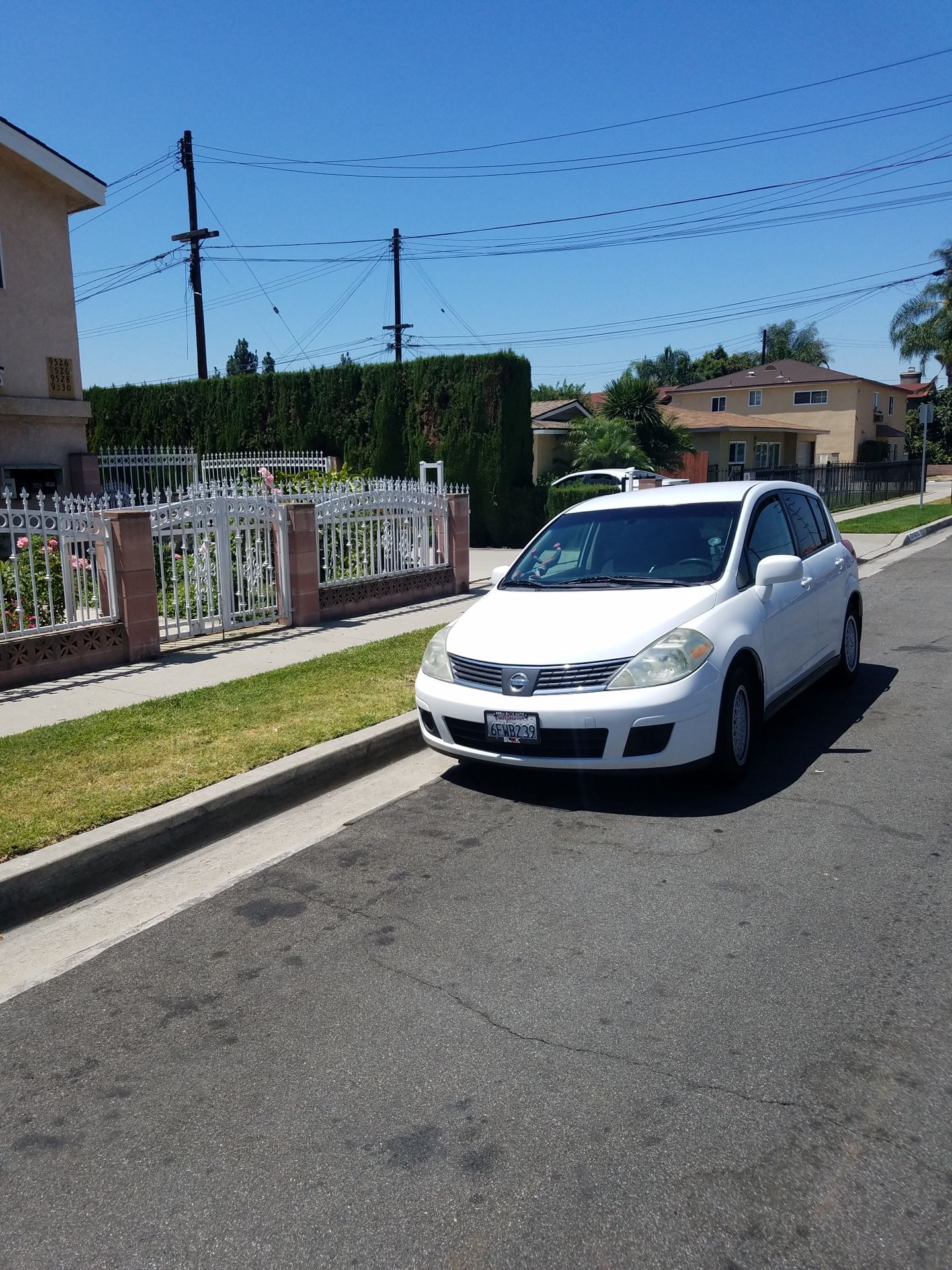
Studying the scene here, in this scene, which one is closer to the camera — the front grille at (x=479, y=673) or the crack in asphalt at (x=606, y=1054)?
the crack in asphalt at (x=606, y=1054)

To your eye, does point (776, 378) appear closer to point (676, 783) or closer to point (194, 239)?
point (194, 239)

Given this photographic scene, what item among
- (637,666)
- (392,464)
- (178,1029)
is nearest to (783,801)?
(637,666)

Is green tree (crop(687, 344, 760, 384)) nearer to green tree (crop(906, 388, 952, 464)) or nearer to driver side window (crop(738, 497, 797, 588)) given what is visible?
green tree (crop(906, 388, 952, 464))

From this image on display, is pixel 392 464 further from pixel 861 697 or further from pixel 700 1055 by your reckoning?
pixel 700 1055

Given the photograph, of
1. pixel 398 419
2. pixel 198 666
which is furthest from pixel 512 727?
pixel 398 419

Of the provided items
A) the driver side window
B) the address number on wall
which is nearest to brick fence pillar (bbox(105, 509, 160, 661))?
the driver side window

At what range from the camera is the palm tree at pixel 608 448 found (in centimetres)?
2620

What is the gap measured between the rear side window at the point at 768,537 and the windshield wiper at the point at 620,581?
513mm

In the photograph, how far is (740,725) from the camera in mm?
5781

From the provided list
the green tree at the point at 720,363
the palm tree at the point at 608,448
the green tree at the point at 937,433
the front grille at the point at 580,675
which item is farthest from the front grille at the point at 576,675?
the green tree at the point at 720,363

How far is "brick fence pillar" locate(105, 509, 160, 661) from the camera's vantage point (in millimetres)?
9039

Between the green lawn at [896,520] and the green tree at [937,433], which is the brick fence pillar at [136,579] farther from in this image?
the green tree at [937,433]

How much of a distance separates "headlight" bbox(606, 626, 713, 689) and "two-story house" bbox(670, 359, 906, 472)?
39.9 metres

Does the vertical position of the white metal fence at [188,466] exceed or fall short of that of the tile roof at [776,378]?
it falls short
